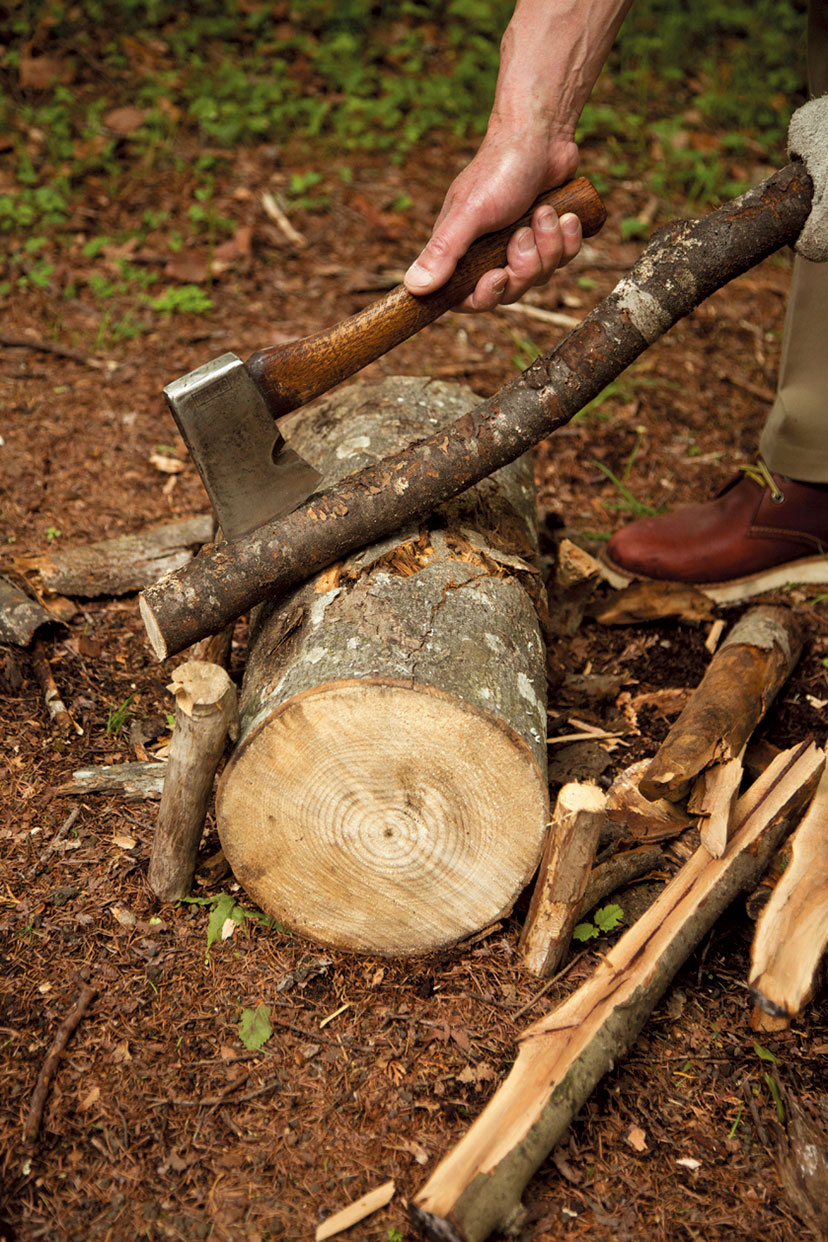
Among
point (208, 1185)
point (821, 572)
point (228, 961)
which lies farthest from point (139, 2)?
point (208, 1185)

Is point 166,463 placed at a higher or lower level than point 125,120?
lower

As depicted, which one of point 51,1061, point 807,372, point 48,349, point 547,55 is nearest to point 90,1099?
point 51,1061

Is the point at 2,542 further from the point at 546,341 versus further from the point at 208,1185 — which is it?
the point at 546,341

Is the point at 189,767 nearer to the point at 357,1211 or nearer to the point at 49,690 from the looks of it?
the point at 49,690

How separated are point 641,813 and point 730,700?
47 cm

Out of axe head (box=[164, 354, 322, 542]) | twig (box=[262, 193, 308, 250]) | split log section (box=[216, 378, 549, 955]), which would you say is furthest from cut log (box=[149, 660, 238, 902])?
twig (box=[262, 193, 308, 250])

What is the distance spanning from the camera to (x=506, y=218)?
8.76ft

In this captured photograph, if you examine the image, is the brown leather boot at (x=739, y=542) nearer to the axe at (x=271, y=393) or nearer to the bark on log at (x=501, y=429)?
the bark on log at (x=501, y=429)

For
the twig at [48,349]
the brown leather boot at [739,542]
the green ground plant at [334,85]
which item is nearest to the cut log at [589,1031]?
the brown leather boot at [739,542]

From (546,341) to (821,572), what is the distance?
84.2 inches

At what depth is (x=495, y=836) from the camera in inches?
88.3

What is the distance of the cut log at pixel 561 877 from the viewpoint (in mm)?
2150

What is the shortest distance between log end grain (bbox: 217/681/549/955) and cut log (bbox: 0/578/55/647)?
114 cm

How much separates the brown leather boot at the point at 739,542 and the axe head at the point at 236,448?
1.59 meters
